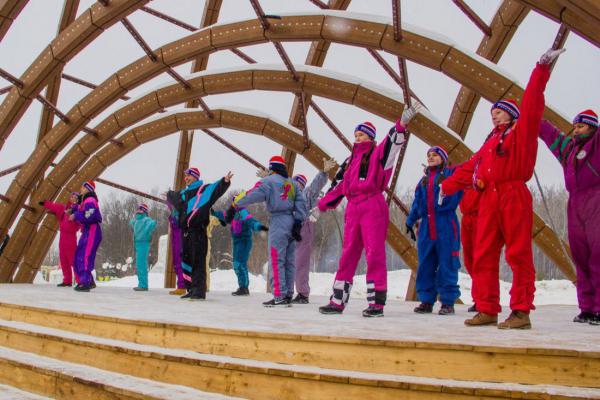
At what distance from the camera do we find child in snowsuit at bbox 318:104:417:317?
20.9ft

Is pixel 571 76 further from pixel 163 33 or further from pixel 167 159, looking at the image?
pixel 167 159

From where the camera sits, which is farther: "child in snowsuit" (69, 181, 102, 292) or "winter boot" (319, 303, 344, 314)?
"child in snowsuit" (69, 181, 102, 292)

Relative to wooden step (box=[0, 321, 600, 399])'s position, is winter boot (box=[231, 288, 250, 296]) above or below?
above

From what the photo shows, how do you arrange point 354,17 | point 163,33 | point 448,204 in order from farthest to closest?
point 163,33 < point 354,17 < point 448,204

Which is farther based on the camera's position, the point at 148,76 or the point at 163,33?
the point at 163,33

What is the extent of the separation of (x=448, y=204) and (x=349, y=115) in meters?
30.1

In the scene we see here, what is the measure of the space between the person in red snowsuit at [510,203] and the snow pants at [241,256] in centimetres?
636

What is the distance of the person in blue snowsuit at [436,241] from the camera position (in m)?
7.29

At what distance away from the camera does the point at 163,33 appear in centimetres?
2894

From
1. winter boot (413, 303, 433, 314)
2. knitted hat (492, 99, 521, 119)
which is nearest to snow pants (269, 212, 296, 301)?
winter boot (413, 303, 433, 314)

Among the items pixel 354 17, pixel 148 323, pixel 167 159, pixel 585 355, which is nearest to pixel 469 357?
pixel 585 355

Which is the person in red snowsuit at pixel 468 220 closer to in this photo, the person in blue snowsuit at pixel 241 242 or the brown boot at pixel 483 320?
the brown boot at pixel 483 320

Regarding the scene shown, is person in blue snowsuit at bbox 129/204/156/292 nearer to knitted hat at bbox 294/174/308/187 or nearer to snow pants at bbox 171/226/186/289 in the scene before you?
snow pants at bbox 171/226/186/289

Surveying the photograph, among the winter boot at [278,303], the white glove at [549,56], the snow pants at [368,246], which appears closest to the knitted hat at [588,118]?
the white glove at [549,56]
